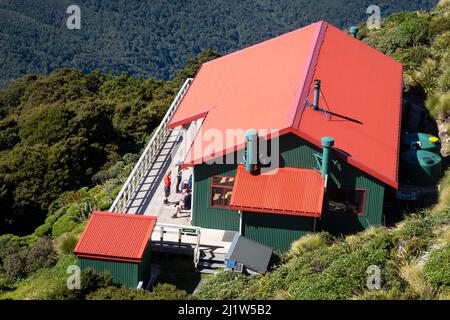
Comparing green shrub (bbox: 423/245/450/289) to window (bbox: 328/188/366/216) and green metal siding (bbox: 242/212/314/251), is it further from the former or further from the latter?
window (bbox: 328/188/366/216)

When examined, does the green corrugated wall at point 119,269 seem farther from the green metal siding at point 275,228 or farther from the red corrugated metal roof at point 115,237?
the green metal siding at point 275,228

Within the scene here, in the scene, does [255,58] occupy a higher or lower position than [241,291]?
higher

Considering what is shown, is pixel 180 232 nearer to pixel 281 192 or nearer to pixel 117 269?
pixel 117 269

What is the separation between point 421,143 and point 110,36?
164 meters

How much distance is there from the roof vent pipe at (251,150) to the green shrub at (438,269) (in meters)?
6.72

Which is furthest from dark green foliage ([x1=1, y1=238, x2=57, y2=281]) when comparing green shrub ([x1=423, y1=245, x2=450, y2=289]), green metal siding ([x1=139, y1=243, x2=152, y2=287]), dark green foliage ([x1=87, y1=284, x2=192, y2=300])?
green shrub ([x1=423, y1=245, x2=450, y2=289])

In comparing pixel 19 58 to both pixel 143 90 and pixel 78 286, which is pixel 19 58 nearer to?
pixel 143 90

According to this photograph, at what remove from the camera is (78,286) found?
54.3 ft

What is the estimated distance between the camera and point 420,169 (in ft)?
79.3

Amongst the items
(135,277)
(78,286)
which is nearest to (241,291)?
(135,277)

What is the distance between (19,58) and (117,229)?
136m

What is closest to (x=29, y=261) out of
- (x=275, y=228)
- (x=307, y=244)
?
(x=275, y=228)

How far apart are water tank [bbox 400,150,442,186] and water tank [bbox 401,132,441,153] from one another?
27.5 inches
